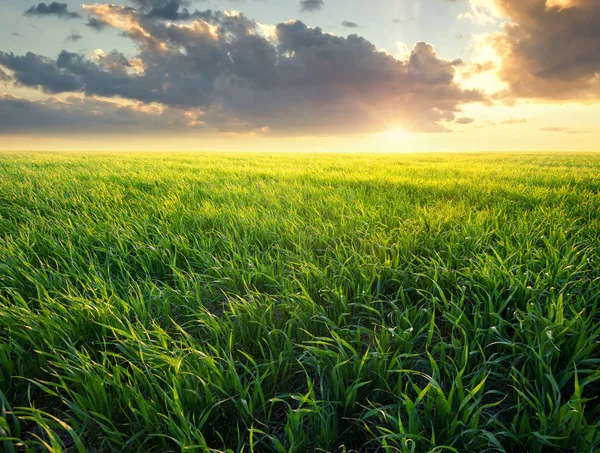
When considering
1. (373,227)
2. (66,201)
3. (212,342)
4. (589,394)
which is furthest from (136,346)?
(66,201)

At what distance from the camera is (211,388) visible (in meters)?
1.32

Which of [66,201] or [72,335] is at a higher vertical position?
[66,201]

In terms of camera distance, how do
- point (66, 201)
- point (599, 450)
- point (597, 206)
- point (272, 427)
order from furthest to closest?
point (66, 201) → point (597, 206) → point (272, 427) → point (599, 450)

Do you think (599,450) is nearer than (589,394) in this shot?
Yes

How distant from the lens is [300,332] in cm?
169

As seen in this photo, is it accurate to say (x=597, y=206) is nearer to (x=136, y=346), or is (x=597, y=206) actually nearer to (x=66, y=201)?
(x=136, y=346)

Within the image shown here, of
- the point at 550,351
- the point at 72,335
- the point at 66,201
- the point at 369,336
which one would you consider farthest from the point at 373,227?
the point at 66,201

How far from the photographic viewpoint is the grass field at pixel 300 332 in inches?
46.2

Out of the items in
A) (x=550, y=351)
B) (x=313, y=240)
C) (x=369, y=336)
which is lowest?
(x=369, y=336)

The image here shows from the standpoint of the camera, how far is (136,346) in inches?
61.2

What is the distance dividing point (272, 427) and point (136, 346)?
A: 29.8 inches

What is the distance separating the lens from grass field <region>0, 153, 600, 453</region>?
1174mm

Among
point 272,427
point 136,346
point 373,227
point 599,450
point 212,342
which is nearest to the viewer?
point 599,450

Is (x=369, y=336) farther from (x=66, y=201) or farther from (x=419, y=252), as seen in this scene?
(x=66, y=201)
